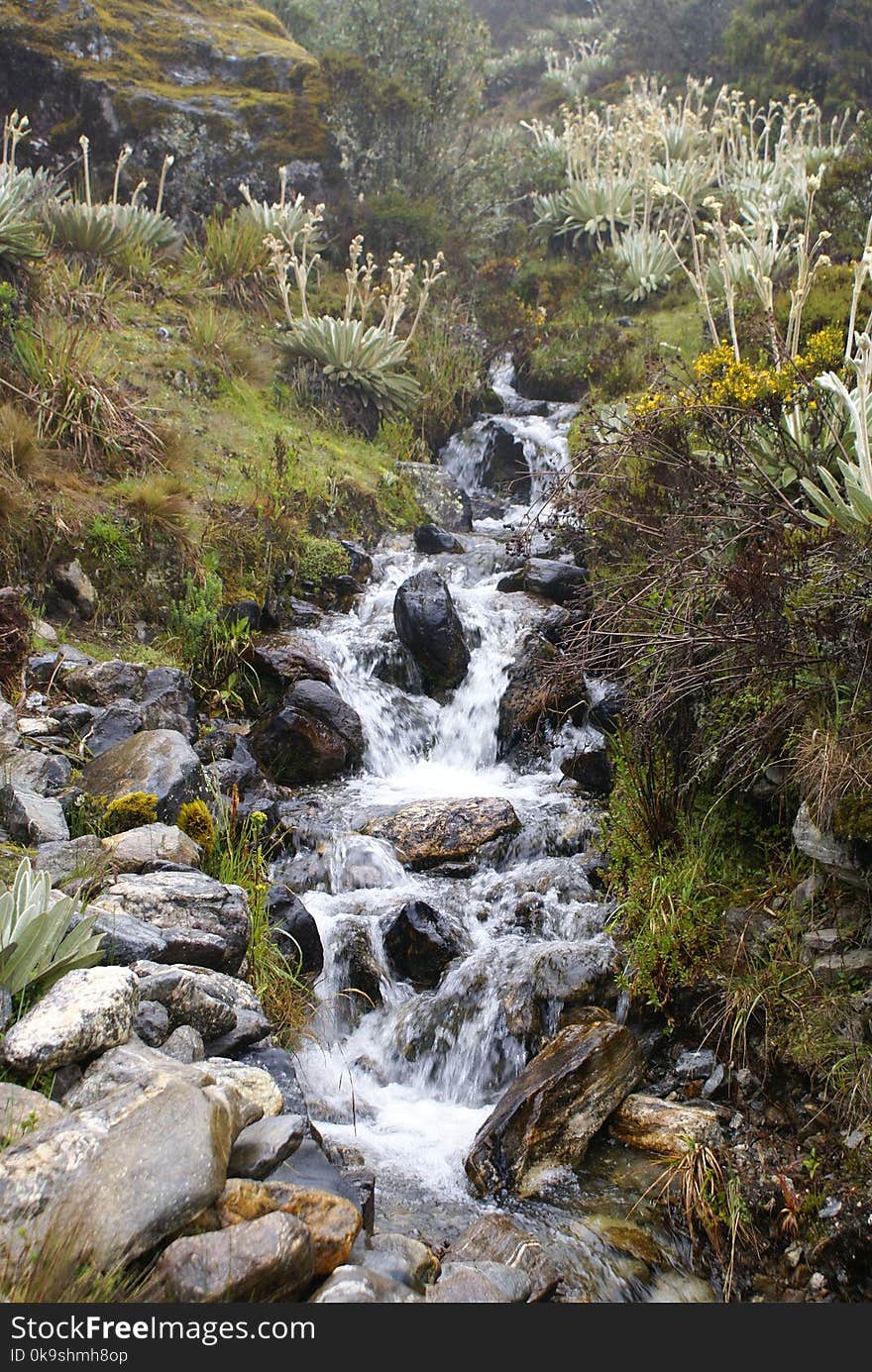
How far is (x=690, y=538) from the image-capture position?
4.78 m

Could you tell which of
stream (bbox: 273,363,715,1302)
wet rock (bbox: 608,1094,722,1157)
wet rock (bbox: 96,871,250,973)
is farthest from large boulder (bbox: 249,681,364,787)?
wet rock (bbox: 608,1094,722,1157)

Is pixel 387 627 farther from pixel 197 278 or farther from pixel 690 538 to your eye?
pixel 197 278

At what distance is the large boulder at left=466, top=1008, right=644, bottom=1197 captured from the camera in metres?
3.68

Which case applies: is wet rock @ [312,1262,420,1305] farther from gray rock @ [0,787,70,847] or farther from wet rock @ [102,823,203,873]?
gray rock @ [0,787,70,847]

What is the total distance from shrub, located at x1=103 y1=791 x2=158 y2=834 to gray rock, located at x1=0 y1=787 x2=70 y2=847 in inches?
9.0

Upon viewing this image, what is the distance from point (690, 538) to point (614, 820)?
73.7 inches

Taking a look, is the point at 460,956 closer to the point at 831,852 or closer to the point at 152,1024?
the point at 831,852

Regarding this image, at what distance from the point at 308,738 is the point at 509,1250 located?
389 cm

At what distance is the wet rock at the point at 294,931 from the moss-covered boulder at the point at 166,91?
10701mm

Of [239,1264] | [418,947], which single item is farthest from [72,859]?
[239,1264]

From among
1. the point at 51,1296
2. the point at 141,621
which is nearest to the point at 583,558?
the point at 141,621

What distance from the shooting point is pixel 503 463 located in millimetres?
10891

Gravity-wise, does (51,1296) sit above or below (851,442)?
below

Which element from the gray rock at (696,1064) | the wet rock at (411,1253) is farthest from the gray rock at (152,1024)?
the gray rock at (696,1064)
